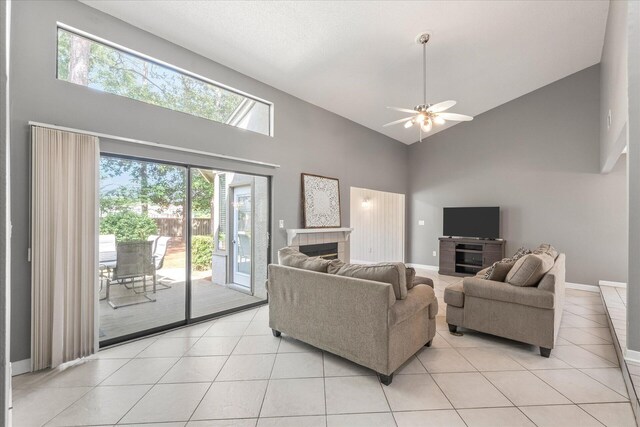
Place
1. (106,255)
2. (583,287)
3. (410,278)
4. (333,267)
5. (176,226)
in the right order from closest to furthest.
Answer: (410,278), (333,267), (106,255), (176,226), (583,287)

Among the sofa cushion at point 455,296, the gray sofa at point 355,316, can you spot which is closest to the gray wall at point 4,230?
the gray sofa at point 355,316

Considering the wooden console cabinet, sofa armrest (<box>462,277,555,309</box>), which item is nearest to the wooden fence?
sofa armrest (<box>462,277,555,309</box>)

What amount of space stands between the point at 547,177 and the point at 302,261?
5.50 meters

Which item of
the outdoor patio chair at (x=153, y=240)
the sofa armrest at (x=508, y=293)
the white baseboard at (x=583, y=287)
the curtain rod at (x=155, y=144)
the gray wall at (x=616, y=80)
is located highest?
the gray wall at (x=616, y=80)

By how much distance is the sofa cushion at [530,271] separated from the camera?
2.91 meters

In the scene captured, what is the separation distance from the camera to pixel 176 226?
3.60m

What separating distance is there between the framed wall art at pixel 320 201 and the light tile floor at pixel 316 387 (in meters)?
2.38

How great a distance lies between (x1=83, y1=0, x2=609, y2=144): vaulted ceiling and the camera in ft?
10.0

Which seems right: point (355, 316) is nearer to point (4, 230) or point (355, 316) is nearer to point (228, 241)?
point (4, 230)

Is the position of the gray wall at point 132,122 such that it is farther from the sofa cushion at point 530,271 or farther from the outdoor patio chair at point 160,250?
the sofa cushion at point 530,271

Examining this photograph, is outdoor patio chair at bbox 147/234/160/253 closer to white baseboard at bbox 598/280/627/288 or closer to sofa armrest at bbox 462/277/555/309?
sofa armrest at bbox 462/277/555/309

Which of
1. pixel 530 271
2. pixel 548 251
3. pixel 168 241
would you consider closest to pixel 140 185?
pixel 168 241

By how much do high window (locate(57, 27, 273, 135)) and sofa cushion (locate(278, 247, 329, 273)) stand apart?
2.09 meters

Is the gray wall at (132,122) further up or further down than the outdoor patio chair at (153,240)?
further up
